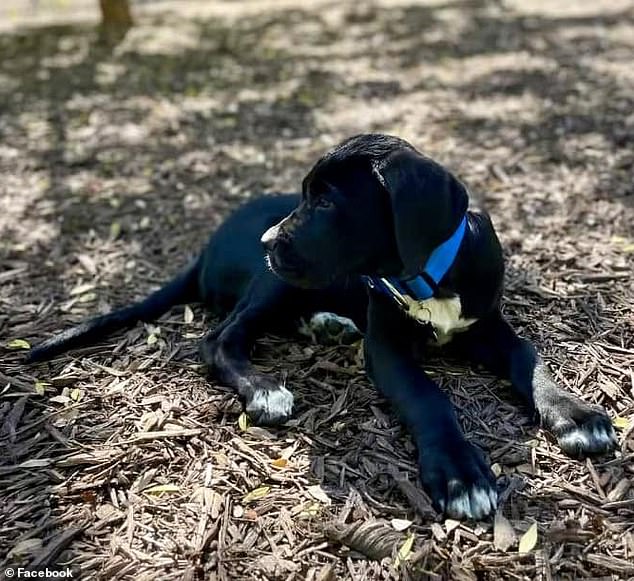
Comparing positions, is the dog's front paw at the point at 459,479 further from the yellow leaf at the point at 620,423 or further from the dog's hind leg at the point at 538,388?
the yellow leaf at the point at 620,423

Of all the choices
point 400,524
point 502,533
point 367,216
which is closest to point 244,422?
point 400,524

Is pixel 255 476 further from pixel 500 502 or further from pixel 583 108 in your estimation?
pixel 583 108

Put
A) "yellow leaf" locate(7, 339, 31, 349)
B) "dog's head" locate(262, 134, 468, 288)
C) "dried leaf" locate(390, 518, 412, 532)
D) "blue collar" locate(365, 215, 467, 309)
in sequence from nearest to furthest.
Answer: "dried leaf" locate(390, 518, 412, 532) < "dog's head" locate(262, 134, 468, 288) < "blue collar" locate(365, 215, 467, 309) < "yellow leaf" locate(7, 339, 31, 349)

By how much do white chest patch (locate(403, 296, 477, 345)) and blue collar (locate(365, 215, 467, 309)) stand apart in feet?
0.15

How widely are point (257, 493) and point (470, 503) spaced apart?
2.52ft

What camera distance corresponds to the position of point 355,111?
794cm

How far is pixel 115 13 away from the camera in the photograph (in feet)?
37.3

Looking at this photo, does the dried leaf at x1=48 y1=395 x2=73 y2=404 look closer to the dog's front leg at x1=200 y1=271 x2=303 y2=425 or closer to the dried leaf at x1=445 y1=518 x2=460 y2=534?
the dog's front leg at x1=200 y1=271 x2=303 y2=425

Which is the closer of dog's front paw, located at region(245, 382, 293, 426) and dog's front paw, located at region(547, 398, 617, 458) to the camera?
dog's front paw, located at region(547, 398, 617, 458)

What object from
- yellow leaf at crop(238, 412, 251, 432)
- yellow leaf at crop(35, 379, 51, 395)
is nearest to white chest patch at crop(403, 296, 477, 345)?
yellow leaf at crop(238, 412, 251, 432)

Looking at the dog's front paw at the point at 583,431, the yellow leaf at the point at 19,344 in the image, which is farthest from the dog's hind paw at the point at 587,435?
the yellow leaf at the point at 19,344

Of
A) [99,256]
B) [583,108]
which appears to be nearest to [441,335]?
[99,256]

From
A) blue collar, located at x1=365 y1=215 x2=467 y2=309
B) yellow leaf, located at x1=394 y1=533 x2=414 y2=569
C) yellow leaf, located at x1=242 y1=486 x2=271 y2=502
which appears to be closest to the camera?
yellow leaf, located at x1=394 y1=533 x2=414 y2=569

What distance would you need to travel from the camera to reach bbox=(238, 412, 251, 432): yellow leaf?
132 inches
